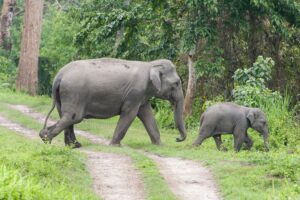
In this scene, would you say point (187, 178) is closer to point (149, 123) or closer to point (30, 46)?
point (149, 123)

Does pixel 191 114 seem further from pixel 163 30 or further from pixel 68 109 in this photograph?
pixel 68 109

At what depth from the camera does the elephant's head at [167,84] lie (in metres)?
15.9

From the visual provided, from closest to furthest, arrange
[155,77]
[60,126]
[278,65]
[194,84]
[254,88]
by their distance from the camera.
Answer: [60,126] < [155,77] < [254,88] < [194,84] < [278,65]

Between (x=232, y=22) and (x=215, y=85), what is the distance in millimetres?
2432

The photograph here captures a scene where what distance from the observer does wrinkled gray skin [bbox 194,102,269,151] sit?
632 inches

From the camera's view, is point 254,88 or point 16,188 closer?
point 16,188

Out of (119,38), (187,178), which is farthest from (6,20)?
(187,178)

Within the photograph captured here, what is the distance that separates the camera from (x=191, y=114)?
72.9ft

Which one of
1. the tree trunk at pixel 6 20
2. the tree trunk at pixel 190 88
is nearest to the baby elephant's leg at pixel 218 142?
the tree trunk at pixel 190 88

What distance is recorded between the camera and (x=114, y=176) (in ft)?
38.4

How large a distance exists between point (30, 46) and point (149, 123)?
14.2 metres

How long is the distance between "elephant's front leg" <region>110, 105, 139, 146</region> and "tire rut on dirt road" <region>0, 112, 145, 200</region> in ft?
4.16

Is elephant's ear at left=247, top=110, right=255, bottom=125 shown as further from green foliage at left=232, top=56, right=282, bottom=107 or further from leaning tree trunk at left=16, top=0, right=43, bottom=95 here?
leaning tree trunk at left=16, top=0, right=43, bottom=95

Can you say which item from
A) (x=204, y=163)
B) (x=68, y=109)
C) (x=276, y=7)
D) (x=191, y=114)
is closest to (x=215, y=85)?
(x=191, y=114)
